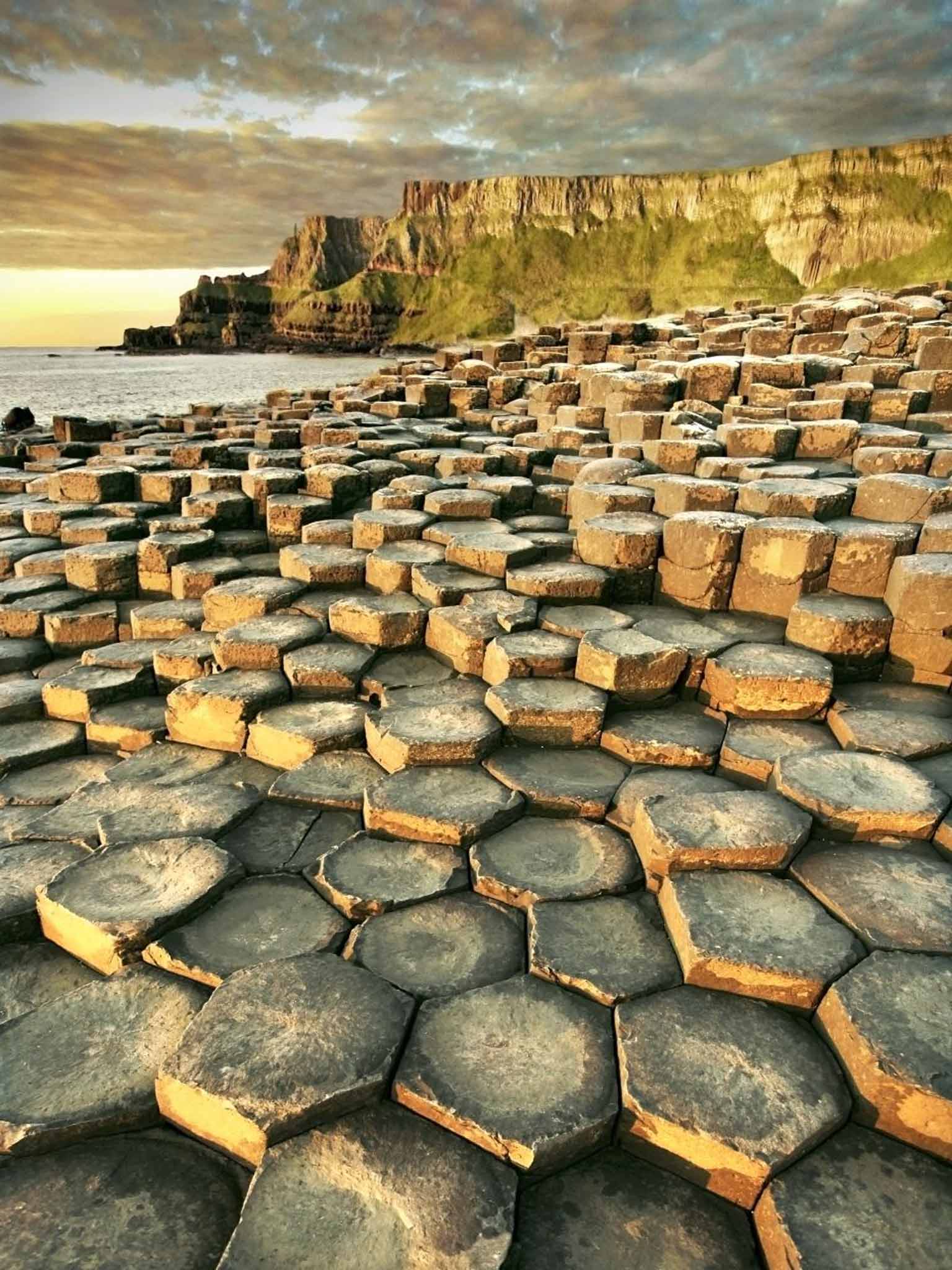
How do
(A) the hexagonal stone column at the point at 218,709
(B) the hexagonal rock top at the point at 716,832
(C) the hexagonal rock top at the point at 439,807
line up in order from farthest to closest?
(A) the hexagonal stone column at the point at 218,709 < (C) the hexagonal rock top at the point at 439,807 < (B) the hexagonal rock top at the point at 716,832

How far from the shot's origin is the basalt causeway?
56.1 inches

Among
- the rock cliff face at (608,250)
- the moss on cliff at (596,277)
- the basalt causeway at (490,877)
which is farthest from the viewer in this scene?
the moss on cliff at (596,277)

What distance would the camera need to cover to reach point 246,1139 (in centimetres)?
150

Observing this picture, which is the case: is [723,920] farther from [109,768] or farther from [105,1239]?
[109,768]

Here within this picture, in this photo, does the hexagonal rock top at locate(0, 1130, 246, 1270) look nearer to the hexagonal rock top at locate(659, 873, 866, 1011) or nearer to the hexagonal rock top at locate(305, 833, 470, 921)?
the hexagonal rock top at locate(305, 833, 470, 921)

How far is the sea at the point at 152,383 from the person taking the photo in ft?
94.6

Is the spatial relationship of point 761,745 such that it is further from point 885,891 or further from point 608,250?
point 608,250

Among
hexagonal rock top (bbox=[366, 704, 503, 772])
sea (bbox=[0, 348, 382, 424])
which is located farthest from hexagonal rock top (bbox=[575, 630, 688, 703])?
sea (bbox=[0, 348, 382, 424])

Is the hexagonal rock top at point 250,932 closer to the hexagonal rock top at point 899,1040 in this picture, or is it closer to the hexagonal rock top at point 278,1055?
the hexagonal rock top at point 278,1055

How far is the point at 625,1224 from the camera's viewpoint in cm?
140

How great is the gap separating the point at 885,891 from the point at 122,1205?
6.73 ft

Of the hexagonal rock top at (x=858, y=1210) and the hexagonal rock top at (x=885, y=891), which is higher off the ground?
the hexagonal rock top at (x=885, y=891)

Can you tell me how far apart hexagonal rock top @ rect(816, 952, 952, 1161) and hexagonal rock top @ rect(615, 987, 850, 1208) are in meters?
0.06

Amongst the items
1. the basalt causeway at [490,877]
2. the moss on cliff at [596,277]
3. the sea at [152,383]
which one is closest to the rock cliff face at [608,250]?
the moss on cliff at [596,277]
